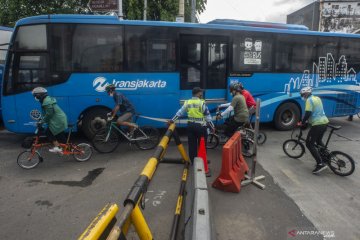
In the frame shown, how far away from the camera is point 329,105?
33.8ft

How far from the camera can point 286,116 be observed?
33.4 feet

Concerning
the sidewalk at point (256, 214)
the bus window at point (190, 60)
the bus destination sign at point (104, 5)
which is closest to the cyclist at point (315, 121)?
the sidewalk at point (256, 214)

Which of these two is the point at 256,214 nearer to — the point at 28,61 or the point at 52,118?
the point at 52,118

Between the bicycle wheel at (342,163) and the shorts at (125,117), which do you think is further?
the shorts at (125,117)

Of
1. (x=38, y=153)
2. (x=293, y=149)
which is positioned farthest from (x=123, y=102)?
(x=293, y=149)

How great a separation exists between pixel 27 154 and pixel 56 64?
256 centimetres

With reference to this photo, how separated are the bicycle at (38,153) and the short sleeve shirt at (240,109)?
12.0 ft

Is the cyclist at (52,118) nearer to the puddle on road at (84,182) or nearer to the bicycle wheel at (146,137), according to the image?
the puddle on road at (84,182)

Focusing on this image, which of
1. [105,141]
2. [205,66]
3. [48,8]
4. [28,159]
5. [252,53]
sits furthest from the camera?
[48,8]

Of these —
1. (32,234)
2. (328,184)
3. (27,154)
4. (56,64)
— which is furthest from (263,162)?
(56,64)

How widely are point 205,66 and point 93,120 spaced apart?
3676 millimetres

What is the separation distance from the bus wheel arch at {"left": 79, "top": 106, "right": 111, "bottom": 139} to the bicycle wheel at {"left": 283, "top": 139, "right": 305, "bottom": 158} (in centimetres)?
491

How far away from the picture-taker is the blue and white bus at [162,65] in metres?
7.64

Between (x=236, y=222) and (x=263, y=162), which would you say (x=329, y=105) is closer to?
(x=263, y=162)
